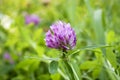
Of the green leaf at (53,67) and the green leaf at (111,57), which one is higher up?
the green leaf at (111,57)

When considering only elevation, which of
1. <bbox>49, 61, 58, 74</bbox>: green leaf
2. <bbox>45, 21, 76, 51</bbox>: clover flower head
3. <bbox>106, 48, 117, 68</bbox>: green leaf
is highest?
<bbox>45, 21, 76, 51</bbox>: clover flower head

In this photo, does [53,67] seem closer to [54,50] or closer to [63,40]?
[63,40]

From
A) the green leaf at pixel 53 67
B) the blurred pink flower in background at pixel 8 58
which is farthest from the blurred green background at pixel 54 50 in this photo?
the green leaf at pixel 53 67

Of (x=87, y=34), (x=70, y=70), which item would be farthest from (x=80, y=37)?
(x=70, y=70)

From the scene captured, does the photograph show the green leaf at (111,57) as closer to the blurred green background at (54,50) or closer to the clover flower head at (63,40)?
the blurred green background at (54,50)

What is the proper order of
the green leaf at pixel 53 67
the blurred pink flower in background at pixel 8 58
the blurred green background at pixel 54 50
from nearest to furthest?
the green leaf at pixel 53 67
the blurred green background at pixel 54 50
the blurred pink flower in background at pixel 8 58

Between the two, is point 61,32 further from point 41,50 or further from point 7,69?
point 7,69

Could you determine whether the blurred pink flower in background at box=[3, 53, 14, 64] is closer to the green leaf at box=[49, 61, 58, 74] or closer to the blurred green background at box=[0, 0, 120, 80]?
the blurred green background at box=[0, 0, 120, 80]

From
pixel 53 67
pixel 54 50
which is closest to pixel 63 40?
pixel 53 67

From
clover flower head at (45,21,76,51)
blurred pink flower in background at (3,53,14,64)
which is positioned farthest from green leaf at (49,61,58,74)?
blurred pink flower in background at (3,53,14,64)
